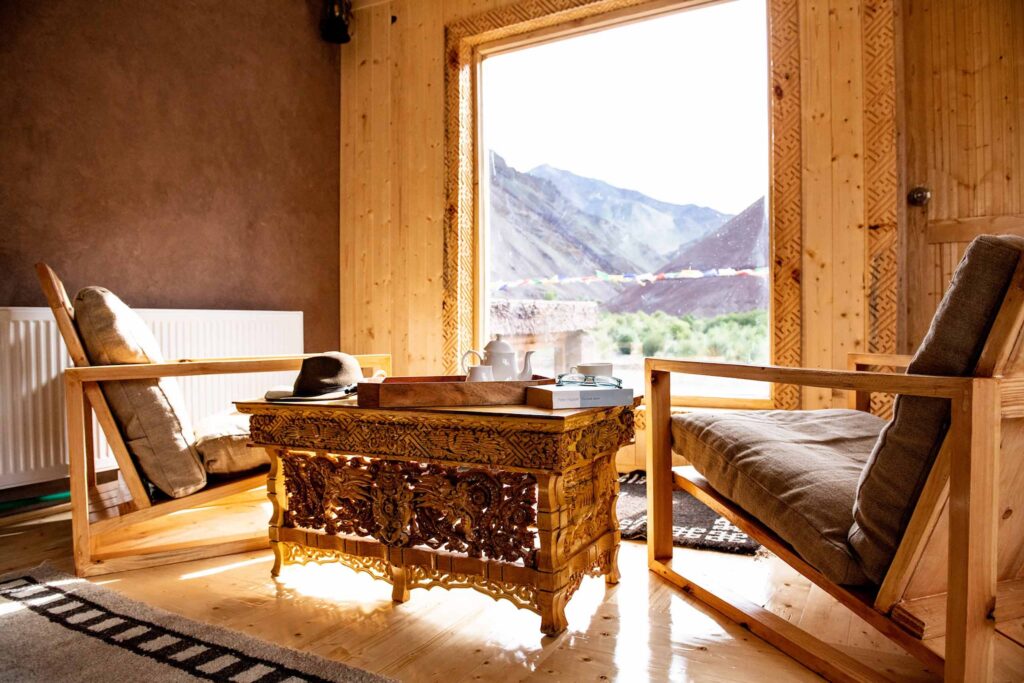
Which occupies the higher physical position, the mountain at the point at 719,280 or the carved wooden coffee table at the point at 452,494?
the mountain at the point at 719,280

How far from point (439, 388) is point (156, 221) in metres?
2.43

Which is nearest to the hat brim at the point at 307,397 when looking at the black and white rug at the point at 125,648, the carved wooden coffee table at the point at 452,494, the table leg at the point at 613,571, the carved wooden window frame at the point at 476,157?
the carved wooden coffee table at the point at 452,494

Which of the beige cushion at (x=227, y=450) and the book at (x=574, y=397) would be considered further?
the beige cushion at (x=227, y=450)

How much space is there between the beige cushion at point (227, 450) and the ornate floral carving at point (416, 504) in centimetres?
38

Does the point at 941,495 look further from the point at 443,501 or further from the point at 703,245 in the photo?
the point at 703,245

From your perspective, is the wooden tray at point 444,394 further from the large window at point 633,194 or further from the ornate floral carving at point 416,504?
the large window at point 633,194

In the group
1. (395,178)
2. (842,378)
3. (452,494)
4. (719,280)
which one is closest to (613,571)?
(452,494)

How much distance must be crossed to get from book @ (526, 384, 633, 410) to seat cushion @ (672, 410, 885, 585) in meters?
0.33

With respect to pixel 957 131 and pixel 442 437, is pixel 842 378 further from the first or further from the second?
pixel 957 131

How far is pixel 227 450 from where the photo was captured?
2.35 meters

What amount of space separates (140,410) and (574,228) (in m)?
2.54

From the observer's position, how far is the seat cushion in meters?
1.43

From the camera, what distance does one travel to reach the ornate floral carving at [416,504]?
1733 mm

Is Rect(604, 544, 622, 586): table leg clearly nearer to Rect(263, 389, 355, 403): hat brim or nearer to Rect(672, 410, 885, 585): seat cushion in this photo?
Rect(672, 410, 885, 585): seat cushion
